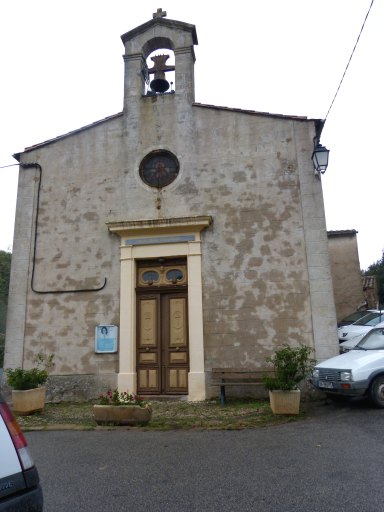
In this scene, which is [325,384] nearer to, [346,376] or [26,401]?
[346,376]

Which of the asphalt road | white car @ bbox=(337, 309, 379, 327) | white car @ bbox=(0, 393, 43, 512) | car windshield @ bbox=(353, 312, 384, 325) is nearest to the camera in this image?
white car @ bbox=(0, 393, 43, 512)

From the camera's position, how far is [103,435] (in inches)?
256

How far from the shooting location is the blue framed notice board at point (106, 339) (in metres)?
9.70

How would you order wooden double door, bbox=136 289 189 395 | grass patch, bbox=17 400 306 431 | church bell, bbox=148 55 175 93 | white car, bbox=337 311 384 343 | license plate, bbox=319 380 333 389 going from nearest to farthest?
grass patch, bbox=17 400 306 431 → license plate, bbox=319 380 333 389 → wooden double door, bbox=136 289 189 395 → church bell, bbox=148 55 175 93 → white car, bbox=337 311 384 343

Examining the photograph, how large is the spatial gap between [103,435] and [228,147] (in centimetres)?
686

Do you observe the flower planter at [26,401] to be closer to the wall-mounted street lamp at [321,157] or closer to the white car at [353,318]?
the wall-mounted street lamp at [321,157]

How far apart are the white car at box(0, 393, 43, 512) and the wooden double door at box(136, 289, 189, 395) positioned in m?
7.37

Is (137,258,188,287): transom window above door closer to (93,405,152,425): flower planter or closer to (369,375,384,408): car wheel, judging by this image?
(93,405,152,425): flower planter

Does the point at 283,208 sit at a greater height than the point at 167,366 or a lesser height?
greater

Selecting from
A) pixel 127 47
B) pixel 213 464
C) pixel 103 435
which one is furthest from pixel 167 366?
pixel 127 47

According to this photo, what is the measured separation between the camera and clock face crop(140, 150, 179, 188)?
34.6 ft

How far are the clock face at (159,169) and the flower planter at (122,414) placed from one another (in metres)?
5.42

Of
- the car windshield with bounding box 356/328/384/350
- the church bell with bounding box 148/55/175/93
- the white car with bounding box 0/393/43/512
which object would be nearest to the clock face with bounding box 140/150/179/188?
the church bell with bounding box 148/55/175/93

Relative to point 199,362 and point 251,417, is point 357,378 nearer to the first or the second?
point 251,417
